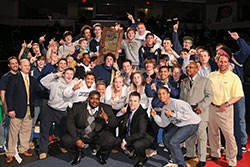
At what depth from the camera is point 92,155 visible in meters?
5.04

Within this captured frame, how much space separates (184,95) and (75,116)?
2.24 meters

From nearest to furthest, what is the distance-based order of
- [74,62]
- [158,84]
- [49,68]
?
[158,84], [49,68], [74,62]

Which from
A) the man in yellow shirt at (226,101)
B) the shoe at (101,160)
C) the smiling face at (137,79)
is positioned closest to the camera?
the man in yellow shirt at (226,101)

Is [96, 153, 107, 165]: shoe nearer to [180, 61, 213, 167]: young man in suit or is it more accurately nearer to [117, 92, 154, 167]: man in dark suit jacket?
[117, 92, 154, 167]: man in dark suit jacket

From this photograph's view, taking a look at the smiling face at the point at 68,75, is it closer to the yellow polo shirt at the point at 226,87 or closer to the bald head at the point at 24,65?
the bald head at the point at 24,65

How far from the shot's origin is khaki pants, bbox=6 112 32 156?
4.81 metres

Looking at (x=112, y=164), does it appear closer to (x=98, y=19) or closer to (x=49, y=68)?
(x=49, y=68)

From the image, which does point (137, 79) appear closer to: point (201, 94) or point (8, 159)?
point (201, 94)

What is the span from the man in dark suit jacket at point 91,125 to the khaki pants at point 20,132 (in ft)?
3.38

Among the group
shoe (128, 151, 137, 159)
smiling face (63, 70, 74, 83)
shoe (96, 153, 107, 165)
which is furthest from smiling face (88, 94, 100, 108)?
shoe (128, 151, 137, 159)

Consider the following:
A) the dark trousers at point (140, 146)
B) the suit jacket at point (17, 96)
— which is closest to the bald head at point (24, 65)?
the suit jacket at point (17, 96)

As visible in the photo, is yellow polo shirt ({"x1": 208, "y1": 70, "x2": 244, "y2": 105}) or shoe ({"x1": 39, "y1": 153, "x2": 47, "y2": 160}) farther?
shoe ({"x1": 39, "y1": 153, "x2": 47, "y2": 160})

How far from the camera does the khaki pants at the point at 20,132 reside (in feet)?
15.8

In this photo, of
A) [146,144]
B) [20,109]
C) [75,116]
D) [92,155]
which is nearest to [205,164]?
[146,144]
